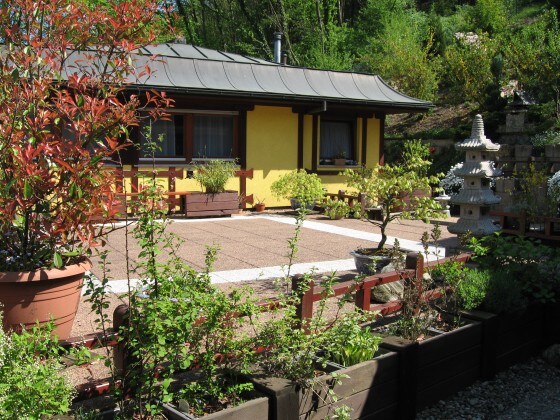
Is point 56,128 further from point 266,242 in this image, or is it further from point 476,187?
point 476,187

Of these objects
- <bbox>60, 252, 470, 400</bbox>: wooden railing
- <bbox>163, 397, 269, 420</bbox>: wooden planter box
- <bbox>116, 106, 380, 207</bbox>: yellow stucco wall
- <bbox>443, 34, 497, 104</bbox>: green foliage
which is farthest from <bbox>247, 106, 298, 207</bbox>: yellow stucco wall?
<bbox>163, 397, 269, 420</bbox>: wooden planter box

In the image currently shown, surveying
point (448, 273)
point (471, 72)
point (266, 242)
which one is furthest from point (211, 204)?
point (471, 72)

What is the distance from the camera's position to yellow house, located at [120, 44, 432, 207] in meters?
13.5

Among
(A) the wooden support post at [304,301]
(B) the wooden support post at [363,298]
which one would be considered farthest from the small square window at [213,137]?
(A) the wooden support post at [304,301]

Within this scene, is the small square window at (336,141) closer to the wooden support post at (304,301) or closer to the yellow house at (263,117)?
the yellow house at (263,117)

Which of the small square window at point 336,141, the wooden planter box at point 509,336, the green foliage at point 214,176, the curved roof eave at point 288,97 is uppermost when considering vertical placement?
the curved roof eave at point 288,97

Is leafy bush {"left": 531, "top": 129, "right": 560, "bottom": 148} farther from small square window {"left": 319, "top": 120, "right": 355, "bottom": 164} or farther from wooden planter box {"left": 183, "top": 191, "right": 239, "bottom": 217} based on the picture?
wooden planter box {"left": 183, "top": 191, "right": 239, "bottom": 217}

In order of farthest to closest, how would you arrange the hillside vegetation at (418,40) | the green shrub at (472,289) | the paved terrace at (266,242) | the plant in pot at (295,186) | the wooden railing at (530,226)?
the hillside vegetation at (418,40)
the plant in pot at (295,186)
the wooden railing at (530,226)
the paved terrace at (266,242)
the green shrub at (472,289)

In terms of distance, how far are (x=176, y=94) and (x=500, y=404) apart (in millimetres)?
10143

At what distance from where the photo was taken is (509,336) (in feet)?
16.3

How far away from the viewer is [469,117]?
20.8 m

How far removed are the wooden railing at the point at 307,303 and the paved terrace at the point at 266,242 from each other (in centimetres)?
154

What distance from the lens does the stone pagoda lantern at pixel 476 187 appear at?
891cm

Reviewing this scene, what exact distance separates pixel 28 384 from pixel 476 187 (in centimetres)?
792
